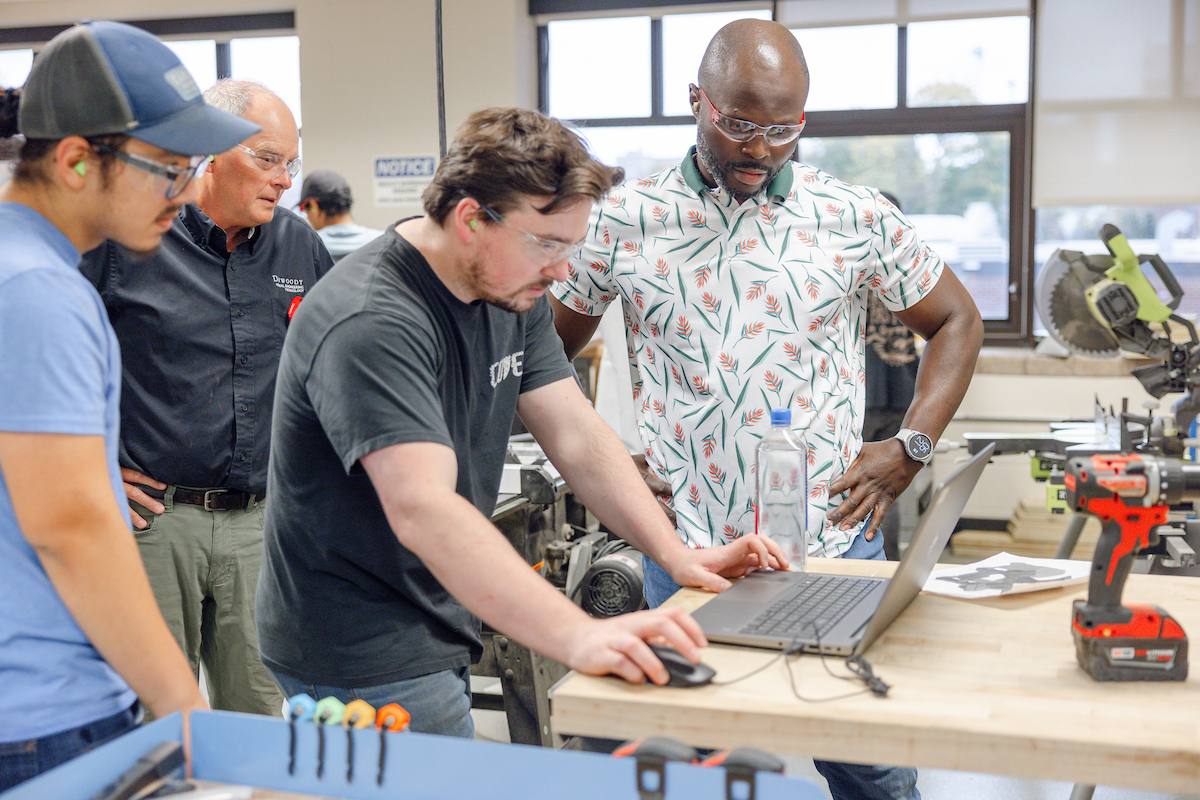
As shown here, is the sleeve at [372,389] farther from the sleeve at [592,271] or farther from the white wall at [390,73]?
the white wall at [390,73]

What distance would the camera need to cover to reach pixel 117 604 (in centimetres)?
100

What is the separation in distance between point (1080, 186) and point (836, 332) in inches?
164

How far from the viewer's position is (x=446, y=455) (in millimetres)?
1136

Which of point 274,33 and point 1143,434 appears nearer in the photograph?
point 1143,434

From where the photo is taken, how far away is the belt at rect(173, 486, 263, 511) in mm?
2021

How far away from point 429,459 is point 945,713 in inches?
22.7

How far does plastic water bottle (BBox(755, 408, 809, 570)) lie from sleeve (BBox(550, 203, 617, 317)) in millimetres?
388

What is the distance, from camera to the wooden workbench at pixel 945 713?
36.2 inches

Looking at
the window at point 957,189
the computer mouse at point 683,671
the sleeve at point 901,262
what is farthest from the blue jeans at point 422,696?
the window at point 957,189

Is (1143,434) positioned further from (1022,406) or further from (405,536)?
(1022,406)

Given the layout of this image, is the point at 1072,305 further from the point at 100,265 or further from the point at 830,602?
the point at 100,265

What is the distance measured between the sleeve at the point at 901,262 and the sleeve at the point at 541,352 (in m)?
0.62

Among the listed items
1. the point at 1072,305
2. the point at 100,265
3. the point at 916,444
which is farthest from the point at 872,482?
the point at 1072,305

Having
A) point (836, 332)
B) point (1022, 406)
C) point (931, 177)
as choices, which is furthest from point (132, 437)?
point (931, 177)
